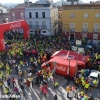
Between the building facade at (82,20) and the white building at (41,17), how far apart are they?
372 cm

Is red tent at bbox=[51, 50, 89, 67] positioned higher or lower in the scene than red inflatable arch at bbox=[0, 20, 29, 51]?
lower

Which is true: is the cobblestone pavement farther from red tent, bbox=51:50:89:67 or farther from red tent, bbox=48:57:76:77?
red tent, bbox=51:50:89:67

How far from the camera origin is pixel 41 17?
34.9m

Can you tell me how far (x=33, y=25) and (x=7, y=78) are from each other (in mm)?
21669

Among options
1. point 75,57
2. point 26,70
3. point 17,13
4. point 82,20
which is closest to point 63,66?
→ point 75,57

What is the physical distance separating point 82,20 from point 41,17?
9.10m

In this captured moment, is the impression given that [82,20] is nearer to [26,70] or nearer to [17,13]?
[17,13]

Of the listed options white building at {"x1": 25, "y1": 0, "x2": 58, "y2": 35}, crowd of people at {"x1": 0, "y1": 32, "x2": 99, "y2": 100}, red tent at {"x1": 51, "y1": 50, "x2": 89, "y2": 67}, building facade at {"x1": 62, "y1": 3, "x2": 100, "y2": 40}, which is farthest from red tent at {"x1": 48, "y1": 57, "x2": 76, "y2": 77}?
white building at {"x1": 25, "y1": 0, "x2": 58, "y2": 35}

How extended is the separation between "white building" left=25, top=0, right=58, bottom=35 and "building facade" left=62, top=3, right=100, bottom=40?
372 cm

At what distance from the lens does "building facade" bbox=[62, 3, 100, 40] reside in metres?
30.4

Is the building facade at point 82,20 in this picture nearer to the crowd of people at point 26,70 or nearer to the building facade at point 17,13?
the crowd of people at point 26,70

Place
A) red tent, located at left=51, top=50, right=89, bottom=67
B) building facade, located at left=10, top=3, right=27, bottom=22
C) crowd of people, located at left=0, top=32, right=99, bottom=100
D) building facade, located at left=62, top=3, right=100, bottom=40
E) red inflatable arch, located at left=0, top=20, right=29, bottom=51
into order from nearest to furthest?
crowd of people, located at left=0, top=32, right=99, bottom=100 < red tent, located at left=51, top=50, right=89, bottom=67 < red inflatable arch, located at left=0, top=20, right=29, bottom=51 < building facade, located at left=62, top=3, right=100, bottom=40 < building facade, located at left=10, top=3, right=27, bottom=22

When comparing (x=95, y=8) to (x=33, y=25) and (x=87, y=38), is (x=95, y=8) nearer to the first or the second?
(x=87, y=38)

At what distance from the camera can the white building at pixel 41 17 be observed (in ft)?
113
